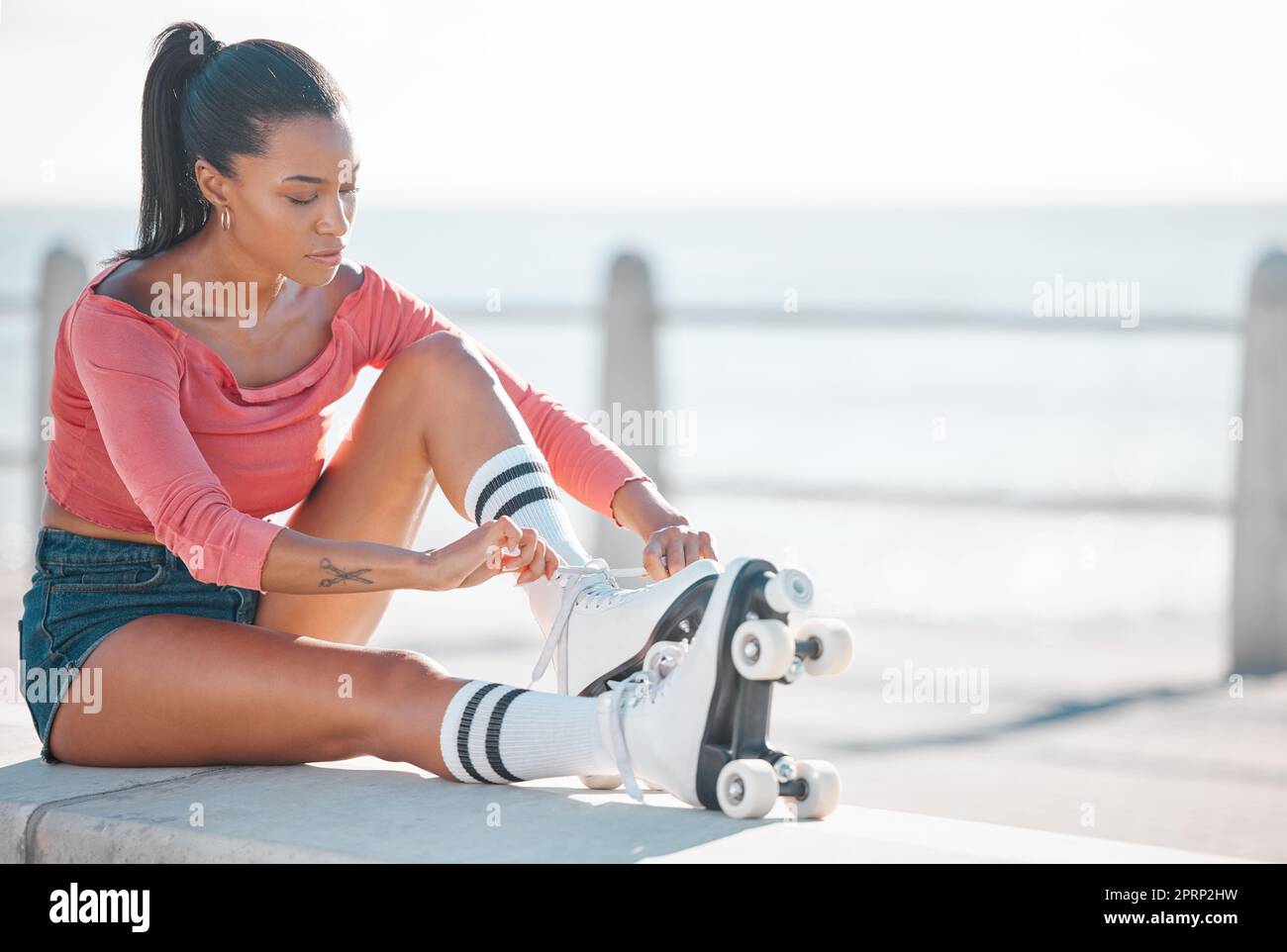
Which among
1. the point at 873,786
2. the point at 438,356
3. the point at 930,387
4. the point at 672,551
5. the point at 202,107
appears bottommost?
the point at 873,786

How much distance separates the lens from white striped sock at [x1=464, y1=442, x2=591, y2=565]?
7.75 feet

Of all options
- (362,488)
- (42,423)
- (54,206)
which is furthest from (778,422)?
(54,206)

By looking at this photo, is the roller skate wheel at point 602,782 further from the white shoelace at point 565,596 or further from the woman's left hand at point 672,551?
the woman's left hand at point 672,551

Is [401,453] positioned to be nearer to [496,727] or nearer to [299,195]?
[299,195]

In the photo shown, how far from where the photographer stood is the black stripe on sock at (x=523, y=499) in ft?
7.77

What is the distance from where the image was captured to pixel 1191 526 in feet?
30.7

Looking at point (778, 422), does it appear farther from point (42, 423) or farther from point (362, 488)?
point (362, 488)

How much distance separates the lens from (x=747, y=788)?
6.50 ft

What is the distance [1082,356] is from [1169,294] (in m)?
10.1

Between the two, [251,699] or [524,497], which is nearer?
[251,699]

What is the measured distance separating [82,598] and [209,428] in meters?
0.33

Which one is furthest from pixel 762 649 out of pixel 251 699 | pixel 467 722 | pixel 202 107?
pixel 202 107

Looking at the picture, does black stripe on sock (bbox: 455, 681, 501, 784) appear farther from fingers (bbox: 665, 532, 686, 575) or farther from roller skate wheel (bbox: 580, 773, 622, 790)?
fingers (bbox: 665, 532, 686, 575)

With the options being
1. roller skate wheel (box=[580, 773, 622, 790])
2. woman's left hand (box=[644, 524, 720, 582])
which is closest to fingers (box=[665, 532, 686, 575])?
woman's left hand (box=[644, 524, 720, 582])
